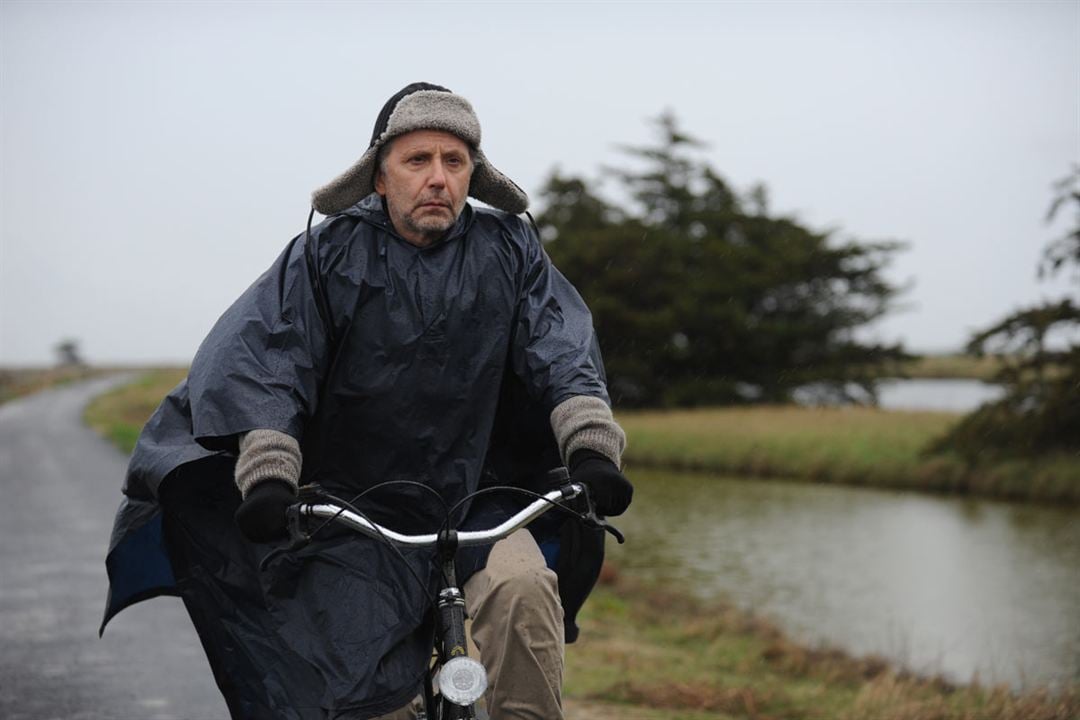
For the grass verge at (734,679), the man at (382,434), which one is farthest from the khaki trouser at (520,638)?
the grass verge at (734,679)

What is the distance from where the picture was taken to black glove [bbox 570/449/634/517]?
3.10 metres

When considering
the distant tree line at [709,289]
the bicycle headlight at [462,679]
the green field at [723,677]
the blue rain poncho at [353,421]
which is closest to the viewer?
the bicycle headlight at [462,679]

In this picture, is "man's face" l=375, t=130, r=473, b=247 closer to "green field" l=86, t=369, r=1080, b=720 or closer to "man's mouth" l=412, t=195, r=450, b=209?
"man's mouth" l=412, t=195, r=450, b=209

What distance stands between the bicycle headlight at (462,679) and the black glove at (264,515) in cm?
51

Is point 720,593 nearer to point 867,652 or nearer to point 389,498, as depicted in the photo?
point 867,652

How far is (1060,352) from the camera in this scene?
18438 mm

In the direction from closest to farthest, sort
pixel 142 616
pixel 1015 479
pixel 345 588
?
pixel 345 588 < pixel 142 616 < pixel 1015 479

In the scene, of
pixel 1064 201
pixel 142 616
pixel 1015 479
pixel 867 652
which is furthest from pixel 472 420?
pixel 1015 479

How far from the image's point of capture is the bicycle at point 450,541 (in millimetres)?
2846

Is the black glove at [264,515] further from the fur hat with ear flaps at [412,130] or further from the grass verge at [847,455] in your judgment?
the grass verge at [847,455]

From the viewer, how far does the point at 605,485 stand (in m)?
3.10

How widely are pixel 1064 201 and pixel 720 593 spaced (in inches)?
226

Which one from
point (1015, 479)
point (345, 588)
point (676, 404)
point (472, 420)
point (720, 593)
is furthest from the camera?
point (676, 404)

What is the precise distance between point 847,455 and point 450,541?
25.4 metres
